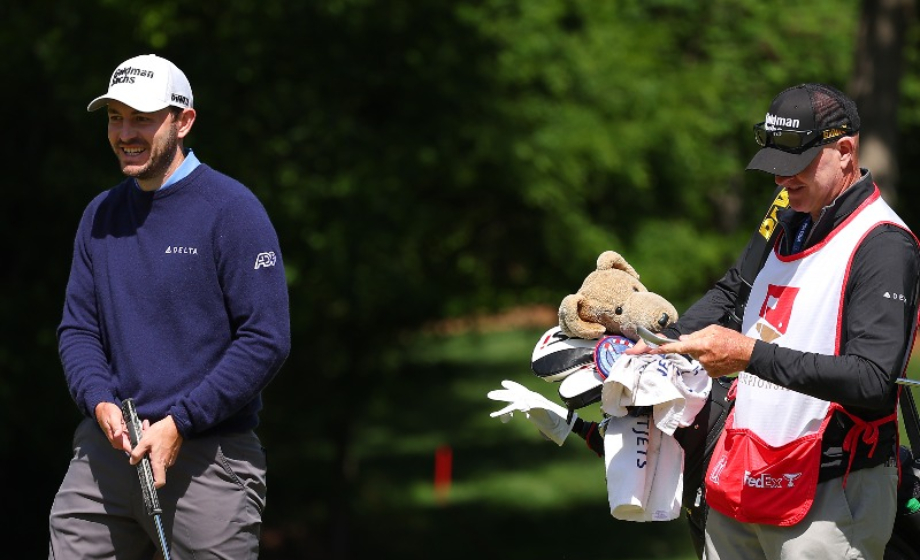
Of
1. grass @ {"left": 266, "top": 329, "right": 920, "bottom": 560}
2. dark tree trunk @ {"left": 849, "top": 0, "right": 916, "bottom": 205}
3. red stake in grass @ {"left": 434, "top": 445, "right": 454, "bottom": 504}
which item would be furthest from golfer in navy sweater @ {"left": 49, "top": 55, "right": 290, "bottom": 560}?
red stake in grass @ {"left": 434, "top": 445, "right": 454, "bottom": 504}

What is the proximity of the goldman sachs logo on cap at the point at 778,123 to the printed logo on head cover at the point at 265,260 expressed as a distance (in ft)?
5.02

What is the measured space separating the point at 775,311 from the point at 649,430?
1.73 feet

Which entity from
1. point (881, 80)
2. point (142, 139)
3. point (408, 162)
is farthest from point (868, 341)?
point (881, 80)

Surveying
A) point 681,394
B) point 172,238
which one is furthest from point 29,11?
point 681,394

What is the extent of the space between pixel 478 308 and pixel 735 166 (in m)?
3.80

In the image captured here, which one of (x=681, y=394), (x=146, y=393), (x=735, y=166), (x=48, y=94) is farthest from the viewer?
(x=735, y=166)

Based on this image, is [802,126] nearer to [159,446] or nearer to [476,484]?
[159,446]

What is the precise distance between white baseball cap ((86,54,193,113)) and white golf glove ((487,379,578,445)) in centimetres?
136

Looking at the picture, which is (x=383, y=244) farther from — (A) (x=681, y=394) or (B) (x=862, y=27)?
(A) (x=681, y=394)

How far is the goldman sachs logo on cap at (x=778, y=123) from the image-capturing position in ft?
11.3

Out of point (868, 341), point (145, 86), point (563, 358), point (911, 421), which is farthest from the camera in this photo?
point (145, 86)

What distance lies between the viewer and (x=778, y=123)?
3502mm

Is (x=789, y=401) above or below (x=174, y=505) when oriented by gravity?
above

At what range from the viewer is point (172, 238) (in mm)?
3998
